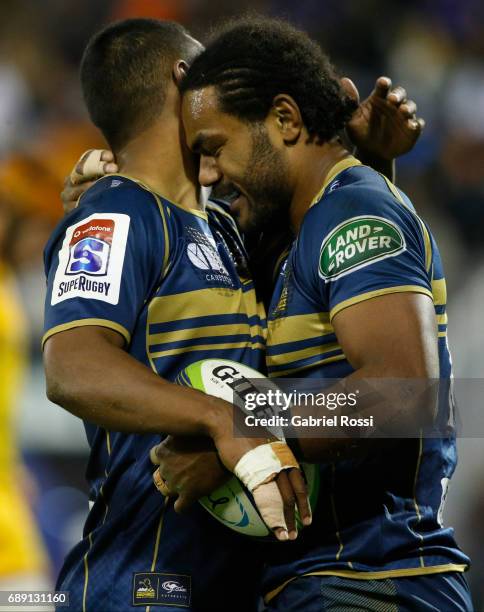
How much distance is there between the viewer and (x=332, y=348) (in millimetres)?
2768

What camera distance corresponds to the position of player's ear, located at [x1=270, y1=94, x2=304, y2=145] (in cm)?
295

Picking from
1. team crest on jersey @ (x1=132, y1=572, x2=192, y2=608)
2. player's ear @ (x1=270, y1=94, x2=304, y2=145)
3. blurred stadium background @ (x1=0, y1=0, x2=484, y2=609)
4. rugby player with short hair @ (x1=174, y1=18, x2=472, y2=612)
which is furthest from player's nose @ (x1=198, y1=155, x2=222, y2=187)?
blurred stadium background @ (x1=0, y1=0, x2=484, y2=609)

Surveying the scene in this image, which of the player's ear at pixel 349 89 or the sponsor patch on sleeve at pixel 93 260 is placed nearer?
the sponsor patch on sleeve at pixel 93 260

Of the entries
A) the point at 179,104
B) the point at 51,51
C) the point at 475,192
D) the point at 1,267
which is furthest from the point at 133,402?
the point at 51,51

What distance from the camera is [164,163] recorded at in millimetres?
3162

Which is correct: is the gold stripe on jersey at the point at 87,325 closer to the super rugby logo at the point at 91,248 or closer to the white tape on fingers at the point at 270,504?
the super rugby logo at the point at 91,248

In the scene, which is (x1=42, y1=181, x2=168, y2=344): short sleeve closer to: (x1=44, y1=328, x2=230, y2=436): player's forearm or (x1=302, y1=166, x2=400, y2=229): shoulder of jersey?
(x1=44, y1=328, x2=230, y2=436): player's forearm

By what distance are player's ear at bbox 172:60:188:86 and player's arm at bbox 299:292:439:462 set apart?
3.67 feet

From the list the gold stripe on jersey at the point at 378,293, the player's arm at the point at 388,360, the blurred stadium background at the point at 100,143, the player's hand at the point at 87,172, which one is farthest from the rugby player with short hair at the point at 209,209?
the blurred stadium background at the point at 100,143

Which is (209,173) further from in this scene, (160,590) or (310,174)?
(160,590)

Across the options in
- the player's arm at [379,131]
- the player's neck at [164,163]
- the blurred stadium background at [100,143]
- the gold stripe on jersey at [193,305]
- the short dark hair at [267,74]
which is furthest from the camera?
the blurred stadium background at [100,143]

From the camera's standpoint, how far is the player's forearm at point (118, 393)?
8.08 ft

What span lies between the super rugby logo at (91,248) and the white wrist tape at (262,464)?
0.67m

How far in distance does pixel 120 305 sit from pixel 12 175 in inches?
181
